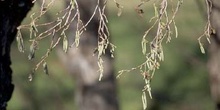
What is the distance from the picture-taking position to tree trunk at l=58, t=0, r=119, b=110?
621 centimetres

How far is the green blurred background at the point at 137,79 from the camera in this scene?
1102 centimetres

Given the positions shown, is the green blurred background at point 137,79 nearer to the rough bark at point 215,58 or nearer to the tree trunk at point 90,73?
the tree trunk at point 90,73

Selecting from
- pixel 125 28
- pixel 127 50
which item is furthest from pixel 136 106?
pixel 125 28

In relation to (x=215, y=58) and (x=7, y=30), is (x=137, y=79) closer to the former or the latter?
(x=215, y=58)

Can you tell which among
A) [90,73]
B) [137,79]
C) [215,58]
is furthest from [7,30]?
[137,79]

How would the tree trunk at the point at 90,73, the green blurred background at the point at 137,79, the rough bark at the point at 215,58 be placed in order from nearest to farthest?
the rough bark at the point at 215,58
the tree trunk at the point at 90,73
the green blurred background at the point at 137,79

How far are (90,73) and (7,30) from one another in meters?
3.13

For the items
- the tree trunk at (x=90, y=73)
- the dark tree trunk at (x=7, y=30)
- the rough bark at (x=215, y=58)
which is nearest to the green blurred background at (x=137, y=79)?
the tree trunk at (x=90, y=73)

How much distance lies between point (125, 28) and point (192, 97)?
10.3ft

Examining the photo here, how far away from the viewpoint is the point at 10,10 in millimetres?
3172

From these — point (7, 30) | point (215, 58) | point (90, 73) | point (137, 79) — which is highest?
point (7, 30)

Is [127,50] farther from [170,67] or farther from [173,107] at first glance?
[173,107]

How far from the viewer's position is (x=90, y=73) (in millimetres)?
6297

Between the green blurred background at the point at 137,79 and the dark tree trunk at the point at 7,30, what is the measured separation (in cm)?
696
